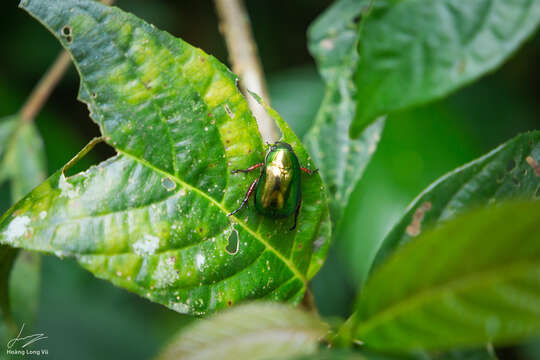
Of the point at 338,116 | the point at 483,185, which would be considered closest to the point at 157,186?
the point at 483,185

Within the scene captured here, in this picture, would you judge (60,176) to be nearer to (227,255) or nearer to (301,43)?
(227,255)

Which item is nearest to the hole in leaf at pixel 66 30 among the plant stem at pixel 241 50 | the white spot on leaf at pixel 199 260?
the white spot on leaf at pixel 199 260

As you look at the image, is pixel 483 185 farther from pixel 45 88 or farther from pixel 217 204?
pixel 45 88

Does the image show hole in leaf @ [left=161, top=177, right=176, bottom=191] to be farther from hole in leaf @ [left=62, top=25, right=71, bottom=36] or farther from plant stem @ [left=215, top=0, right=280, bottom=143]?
plant stem @ [left=215, top=0, right=280, bottom=143]

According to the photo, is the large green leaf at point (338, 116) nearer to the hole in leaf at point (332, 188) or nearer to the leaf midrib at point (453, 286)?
the hole in leaf at point (332, 188)

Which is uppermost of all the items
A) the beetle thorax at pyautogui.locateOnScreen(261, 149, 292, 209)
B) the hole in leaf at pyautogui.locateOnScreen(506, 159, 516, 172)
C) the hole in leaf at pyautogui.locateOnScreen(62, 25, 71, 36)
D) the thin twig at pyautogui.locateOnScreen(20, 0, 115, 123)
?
the hole in leaf at pyautogui.locateOnScreen(62, 25, 71, 36)
